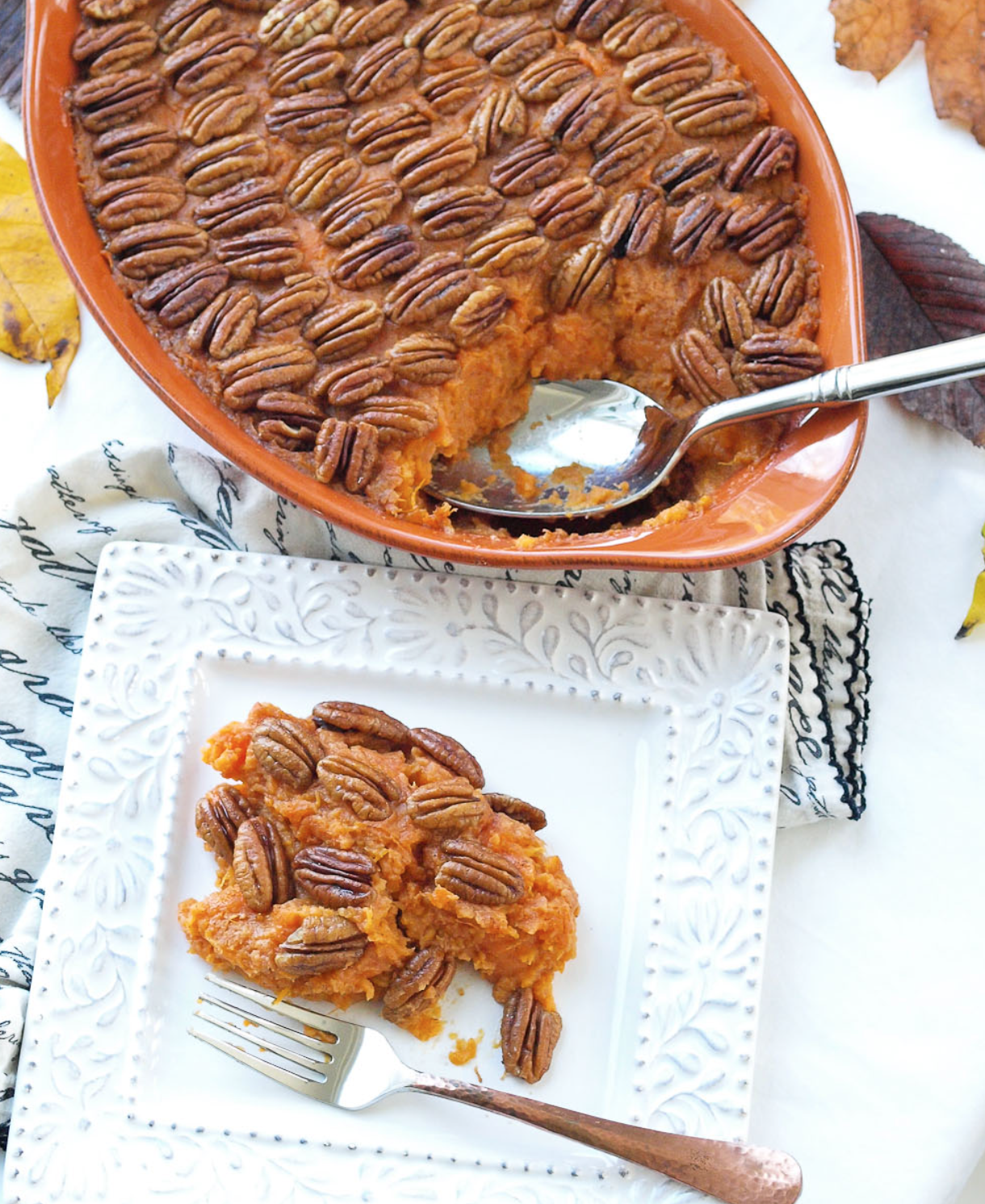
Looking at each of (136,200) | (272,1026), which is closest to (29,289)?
(136,200)

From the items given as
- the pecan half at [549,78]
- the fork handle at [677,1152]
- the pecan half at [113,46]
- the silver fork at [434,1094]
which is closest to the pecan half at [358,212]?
the pecan half at [549,78]

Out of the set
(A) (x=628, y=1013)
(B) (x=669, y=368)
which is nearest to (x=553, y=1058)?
(A) (x=628, y=1013)

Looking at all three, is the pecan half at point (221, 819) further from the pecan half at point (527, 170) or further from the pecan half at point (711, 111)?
the pecan half at point (711, 111)

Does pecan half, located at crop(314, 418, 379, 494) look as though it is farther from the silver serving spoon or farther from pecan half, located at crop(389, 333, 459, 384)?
the silver serving spoon

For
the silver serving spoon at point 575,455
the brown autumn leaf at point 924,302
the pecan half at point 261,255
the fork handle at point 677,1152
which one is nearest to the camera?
the fork handle at point 677,1152

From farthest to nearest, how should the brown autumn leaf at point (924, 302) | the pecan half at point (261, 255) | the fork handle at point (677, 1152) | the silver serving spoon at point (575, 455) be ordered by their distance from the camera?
the brown autumn leaf at point (924, 302)
the silver serving spoon at point (575, 455)
the pecan half at point (261, 255)
the fork handle at point (677, 1152)

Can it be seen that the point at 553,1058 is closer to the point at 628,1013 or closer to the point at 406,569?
the point at 628,1013
